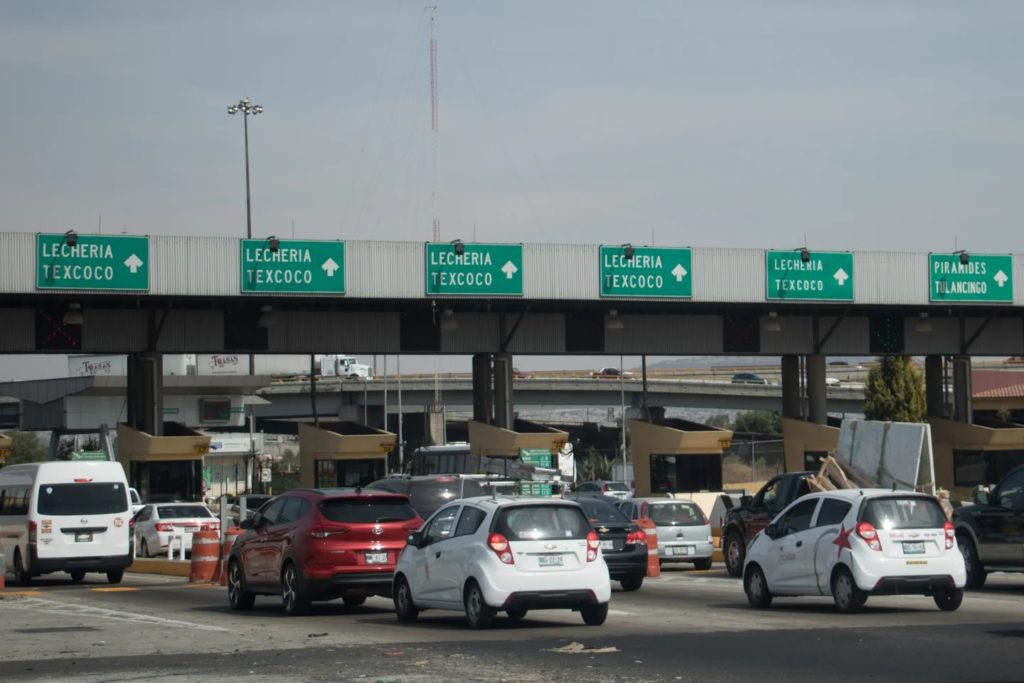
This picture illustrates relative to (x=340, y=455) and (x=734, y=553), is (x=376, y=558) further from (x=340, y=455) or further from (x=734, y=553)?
(x=340, y=455)

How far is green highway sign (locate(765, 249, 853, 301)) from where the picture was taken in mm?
40188

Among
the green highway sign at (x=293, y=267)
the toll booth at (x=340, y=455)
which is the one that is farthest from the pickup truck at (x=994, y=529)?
the toll booth at (x=340, y=455)

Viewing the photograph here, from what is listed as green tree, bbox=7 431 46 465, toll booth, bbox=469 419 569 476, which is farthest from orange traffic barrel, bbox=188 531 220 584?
green tree, bbox=7 431 46 465

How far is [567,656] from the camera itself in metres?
12.7

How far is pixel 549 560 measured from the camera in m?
15.4

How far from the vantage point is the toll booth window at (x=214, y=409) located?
8725 cm

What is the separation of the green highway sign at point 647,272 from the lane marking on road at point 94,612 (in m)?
20.3

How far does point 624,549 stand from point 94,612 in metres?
8.00

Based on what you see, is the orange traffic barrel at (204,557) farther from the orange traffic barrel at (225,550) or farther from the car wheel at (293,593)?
the car wheel at (293,593)

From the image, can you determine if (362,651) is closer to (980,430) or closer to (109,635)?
(109,635)

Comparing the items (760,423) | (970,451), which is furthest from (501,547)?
(760,423)

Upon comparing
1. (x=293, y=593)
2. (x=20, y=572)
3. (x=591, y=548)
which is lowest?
(x=20, y=572)

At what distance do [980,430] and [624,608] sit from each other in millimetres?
28022

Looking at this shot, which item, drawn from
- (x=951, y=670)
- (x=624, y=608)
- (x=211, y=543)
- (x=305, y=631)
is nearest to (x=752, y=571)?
(x=624, y=608)
